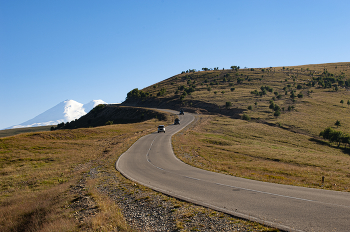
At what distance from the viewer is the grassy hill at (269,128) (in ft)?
76.8

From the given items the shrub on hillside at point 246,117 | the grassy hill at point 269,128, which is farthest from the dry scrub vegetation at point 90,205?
the shrub on hillside at point 246,117

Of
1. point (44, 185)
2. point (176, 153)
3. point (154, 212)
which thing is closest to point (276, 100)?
point (176, 153)

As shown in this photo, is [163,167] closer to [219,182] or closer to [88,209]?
[219,182]

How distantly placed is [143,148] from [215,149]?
1137cm

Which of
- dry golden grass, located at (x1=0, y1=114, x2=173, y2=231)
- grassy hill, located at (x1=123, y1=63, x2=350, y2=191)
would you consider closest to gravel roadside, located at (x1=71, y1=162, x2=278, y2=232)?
dry golden grass, located at (x1=0, y1=114, x2=173, y2=231)

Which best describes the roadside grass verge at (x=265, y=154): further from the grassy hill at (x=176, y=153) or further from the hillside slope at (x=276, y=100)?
the hillside slope at (x=276, y=100)

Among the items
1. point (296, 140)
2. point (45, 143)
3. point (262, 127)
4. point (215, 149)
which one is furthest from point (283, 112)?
point (45, 143)

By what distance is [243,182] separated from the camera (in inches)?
603

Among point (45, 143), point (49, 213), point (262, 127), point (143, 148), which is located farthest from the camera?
point (262, 127)

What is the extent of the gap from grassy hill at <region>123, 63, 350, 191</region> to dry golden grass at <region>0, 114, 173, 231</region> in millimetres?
11723

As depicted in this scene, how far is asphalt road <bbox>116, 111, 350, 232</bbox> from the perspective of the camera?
8.90 m

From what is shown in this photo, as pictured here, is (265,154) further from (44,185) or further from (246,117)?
(246,117)

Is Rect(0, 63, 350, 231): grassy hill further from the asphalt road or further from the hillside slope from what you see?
the asphalt road

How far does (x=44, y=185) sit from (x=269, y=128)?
171 feet
